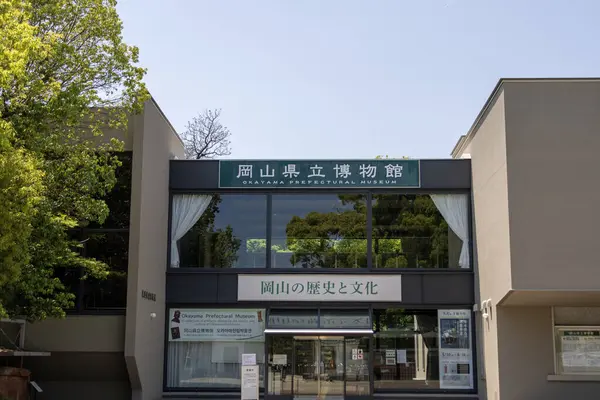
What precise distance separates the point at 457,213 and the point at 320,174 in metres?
3.76

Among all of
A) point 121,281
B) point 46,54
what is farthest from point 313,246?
point 46,54

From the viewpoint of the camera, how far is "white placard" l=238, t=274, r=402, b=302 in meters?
19.4

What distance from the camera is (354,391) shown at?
61.3 ft

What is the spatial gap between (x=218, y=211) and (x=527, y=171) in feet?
27.0

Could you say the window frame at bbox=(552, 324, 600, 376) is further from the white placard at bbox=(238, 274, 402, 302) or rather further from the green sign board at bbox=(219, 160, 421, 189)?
the green sign board at bbox=(219, 160, 421, 189)

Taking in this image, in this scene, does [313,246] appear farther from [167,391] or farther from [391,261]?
[167,391]

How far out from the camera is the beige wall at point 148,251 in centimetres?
1659

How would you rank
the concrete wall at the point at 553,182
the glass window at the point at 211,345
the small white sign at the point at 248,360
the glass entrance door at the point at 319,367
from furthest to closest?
the glass window at the point at 211,345 → the glass entrance door at the point at 319,367 → the concrete wall at the point at 553,182 → the small white sign at the point at 248,360

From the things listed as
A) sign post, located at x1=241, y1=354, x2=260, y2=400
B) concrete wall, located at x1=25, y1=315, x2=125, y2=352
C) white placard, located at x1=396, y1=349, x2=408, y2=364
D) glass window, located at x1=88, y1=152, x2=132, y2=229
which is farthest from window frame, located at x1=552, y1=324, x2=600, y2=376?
glass window, located at x1=88, y1=152, x2=132, y2=229

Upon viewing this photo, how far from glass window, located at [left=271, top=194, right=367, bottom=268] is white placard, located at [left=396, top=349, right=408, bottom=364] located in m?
2.39

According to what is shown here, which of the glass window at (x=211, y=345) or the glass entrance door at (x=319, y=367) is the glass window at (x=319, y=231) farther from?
the glass entrance door at (x=319, y=367)


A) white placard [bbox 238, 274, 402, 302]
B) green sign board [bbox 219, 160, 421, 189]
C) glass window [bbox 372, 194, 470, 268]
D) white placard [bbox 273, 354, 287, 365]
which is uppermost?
green sign board [bbox 219, 160, 421, 189]

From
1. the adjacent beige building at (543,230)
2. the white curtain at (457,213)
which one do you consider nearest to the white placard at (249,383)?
the adjacent beige building at (543,230)

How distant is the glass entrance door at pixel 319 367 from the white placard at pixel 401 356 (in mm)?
1464
